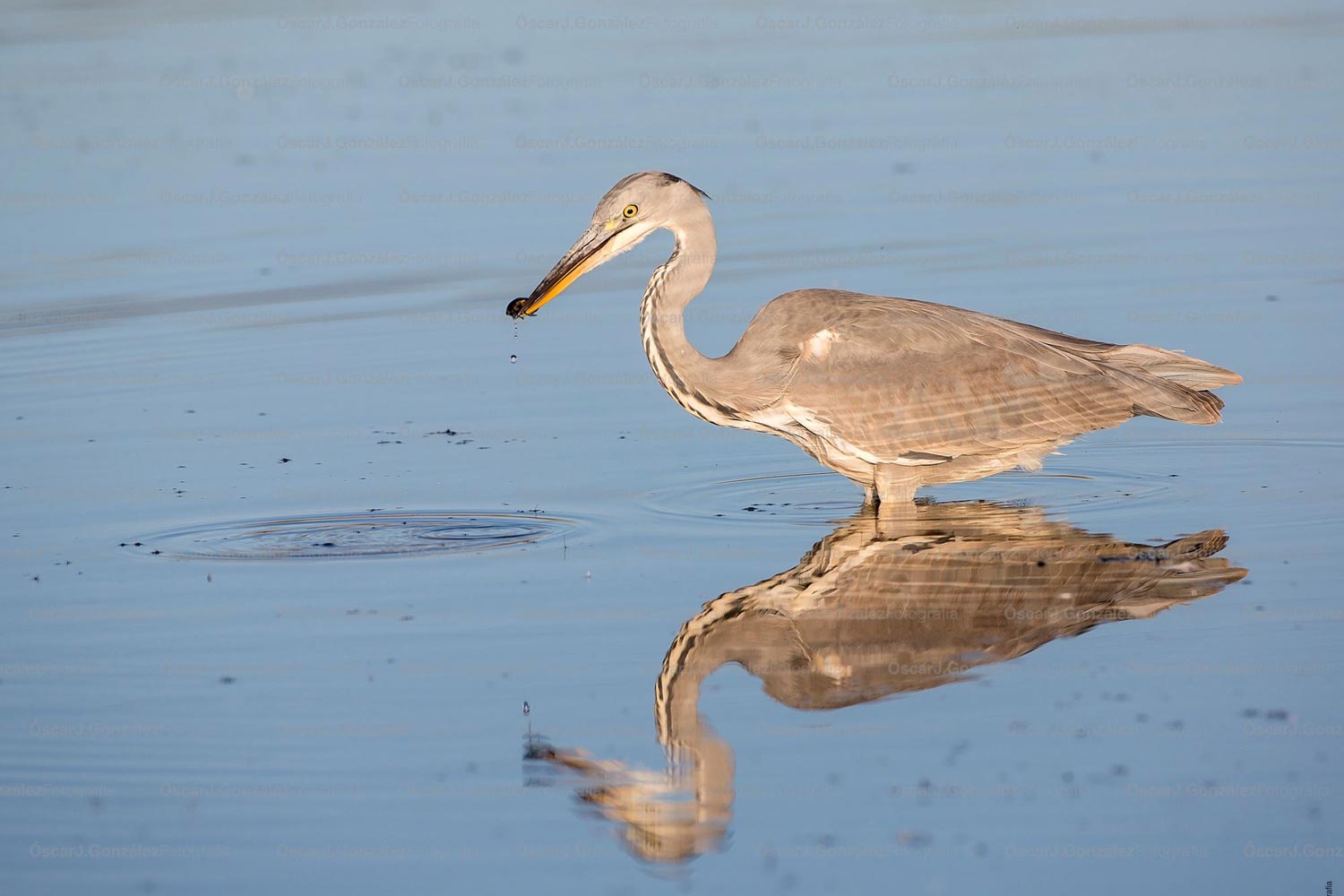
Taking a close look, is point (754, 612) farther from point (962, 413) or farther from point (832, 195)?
point (832, 195)

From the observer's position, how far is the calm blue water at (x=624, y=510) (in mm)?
6301

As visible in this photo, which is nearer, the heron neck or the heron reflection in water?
the heron reflection in water

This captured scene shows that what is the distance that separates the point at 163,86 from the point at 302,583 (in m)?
13.2

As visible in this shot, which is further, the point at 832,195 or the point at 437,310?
the point at 832,195

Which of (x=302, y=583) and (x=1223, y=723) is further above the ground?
(x=302, y=583)

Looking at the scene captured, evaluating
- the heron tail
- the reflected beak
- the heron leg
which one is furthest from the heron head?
the heron tail

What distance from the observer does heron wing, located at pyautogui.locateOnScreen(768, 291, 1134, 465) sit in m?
9.73

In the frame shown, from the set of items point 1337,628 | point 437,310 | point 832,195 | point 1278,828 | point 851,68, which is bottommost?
point 1278,828

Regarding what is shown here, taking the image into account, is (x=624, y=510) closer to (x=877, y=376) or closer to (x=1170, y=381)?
(x=877, y=376)

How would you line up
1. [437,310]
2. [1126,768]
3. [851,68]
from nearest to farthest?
[1126,768] → [437,310] → [851,68]

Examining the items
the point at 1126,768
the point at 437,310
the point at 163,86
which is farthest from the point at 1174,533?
the point at 163,86

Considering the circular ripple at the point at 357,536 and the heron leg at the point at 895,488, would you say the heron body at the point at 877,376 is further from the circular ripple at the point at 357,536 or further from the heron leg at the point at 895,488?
the circular ripple at the point at 357,536

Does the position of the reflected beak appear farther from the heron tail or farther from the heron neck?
the heron tail

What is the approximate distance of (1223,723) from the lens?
6.79 meters
